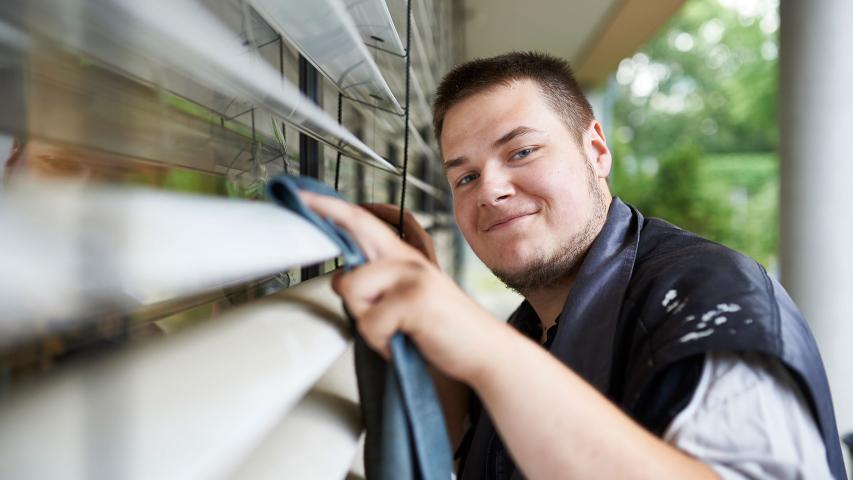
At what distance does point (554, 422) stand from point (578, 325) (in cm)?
47

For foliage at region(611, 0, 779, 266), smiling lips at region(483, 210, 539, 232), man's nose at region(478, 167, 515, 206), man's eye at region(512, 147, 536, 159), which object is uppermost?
foliage at region(611, 0, 779, 266)

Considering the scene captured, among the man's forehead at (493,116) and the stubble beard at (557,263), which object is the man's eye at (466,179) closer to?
the man's forehead at (493,116)

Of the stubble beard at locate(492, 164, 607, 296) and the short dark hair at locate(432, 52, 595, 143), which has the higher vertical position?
the short dark hair at locate(432, 52, 595, 143)

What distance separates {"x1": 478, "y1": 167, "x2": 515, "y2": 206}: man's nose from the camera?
4.32ft

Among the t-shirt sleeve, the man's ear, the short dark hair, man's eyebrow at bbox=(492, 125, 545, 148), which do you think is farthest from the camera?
the man's ear

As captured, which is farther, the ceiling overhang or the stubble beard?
the ceiling overhang

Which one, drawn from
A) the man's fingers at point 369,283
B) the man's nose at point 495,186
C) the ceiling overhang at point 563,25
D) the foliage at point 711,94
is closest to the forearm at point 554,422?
the man's fingers at point 369,283

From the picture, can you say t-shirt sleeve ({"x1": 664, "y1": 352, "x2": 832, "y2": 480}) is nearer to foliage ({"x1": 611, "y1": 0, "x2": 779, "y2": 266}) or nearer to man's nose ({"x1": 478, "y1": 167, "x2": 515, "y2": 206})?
man's nose ({"x1": 478, "y1": 167, "x2": 515, "y2": 206})

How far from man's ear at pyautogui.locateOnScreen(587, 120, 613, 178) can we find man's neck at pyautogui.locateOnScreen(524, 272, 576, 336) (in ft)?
1.00

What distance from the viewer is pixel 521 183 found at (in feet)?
4.35

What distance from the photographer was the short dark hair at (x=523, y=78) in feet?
4.63

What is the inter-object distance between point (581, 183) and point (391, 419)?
967 mm

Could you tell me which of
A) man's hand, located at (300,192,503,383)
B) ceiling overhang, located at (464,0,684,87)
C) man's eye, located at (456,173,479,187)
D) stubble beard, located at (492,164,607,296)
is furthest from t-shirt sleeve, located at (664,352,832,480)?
ceiling overhang, located at (464,0,684,87)

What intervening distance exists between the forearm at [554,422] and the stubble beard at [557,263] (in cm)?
72
